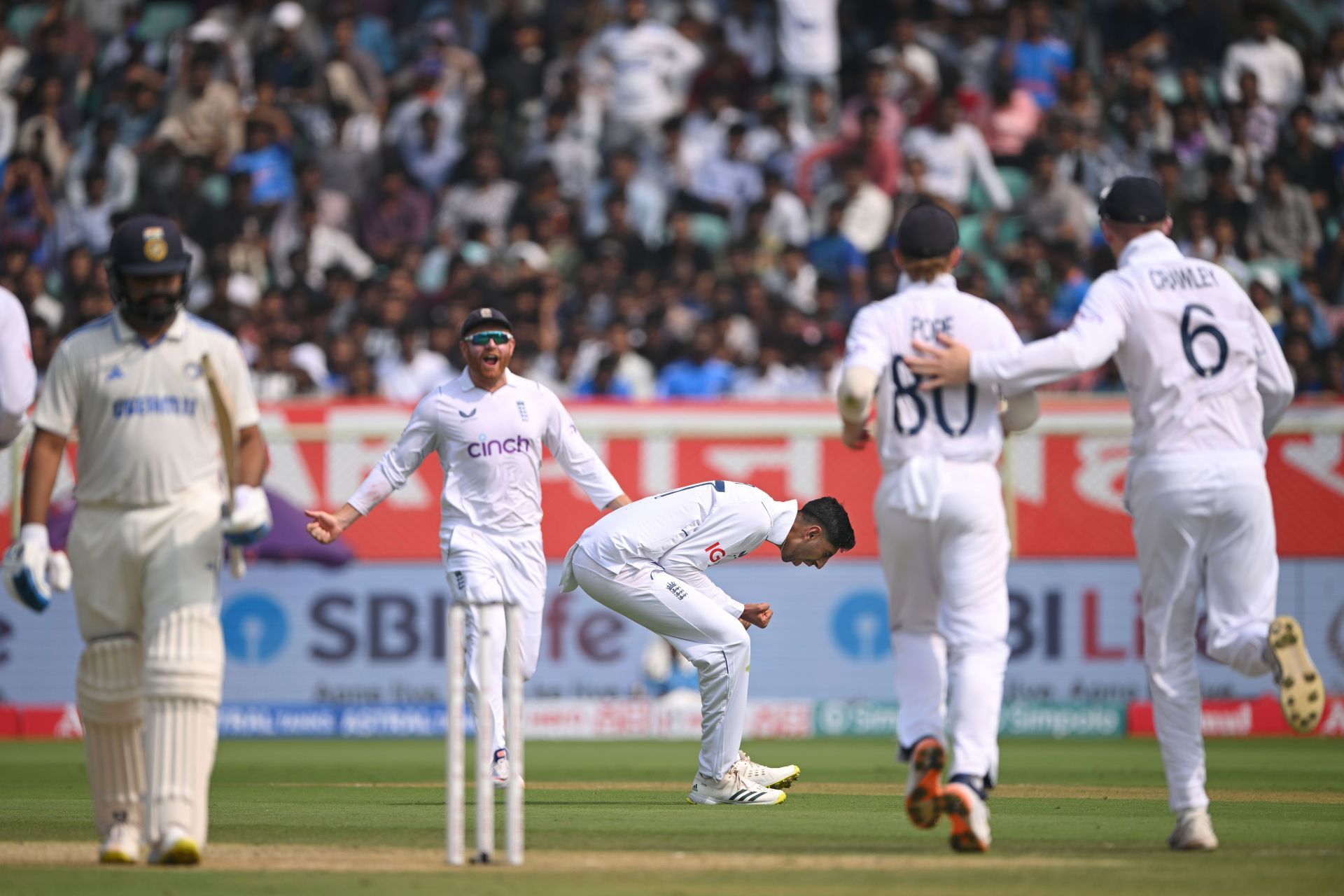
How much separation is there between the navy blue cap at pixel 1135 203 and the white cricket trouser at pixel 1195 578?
1.03m

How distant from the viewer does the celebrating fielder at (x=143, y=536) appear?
7.09m

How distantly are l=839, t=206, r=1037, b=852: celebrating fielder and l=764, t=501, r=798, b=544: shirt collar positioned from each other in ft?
7.89

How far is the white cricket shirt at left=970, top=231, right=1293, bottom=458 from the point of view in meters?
7.58

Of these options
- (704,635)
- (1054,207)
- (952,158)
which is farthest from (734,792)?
(952,158)

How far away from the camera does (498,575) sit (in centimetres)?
1109

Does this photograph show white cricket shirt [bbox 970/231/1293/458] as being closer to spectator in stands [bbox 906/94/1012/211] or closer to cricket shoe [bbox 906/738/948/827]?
cricket shoe [bbox 906/738/948/827]

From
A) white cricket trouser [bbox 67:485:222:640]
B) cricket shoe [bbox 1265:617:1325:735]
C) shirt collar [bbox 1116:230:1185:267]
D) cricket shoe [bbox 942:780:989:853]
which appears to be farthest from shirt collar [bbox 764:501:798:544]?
white cricket trouser [bbox 67:485:222:640]

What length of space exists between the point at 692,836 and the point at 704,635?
1.88 meters

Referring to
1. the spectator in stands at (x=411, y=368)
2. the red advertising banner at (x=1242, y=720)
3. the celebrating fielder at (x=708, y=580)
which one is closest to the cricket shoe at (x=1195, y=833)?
the celebrating fielder at (x=708, y=580)

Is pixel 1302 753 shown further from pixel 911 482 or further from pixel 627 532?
pixel 911 482

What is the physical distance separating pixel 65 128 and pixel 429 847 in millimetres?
16565

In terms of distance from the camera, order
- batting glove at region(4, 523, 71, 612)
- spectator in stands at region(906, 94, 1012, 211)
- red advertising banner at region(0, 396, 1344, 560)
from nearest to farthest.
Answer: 1. batting glove at region(4, 523, 71, 612)
2. red advertising banner at region(0, 396, 1344, 560)
3. spectator in stands at region(906, 94, 1012, 211)

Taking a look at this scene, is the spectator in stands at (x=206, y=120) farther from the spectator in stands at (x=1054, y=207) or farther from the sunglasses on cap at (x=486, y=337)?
the sunglasses on cap at (x=486, y=337)

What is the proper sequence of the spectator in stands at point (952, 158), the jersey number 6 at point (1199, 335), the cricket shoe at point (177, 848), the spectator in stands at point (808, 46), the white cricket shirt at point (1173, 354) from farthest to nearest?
the spectator in stands at point (808, 46)
the spectator in stands at point (952, 158)
the jersey number 6 at point (1199, 335)
the white cricket shirt at point (1173, 354)
the cricket shoe at point (177, 848)
